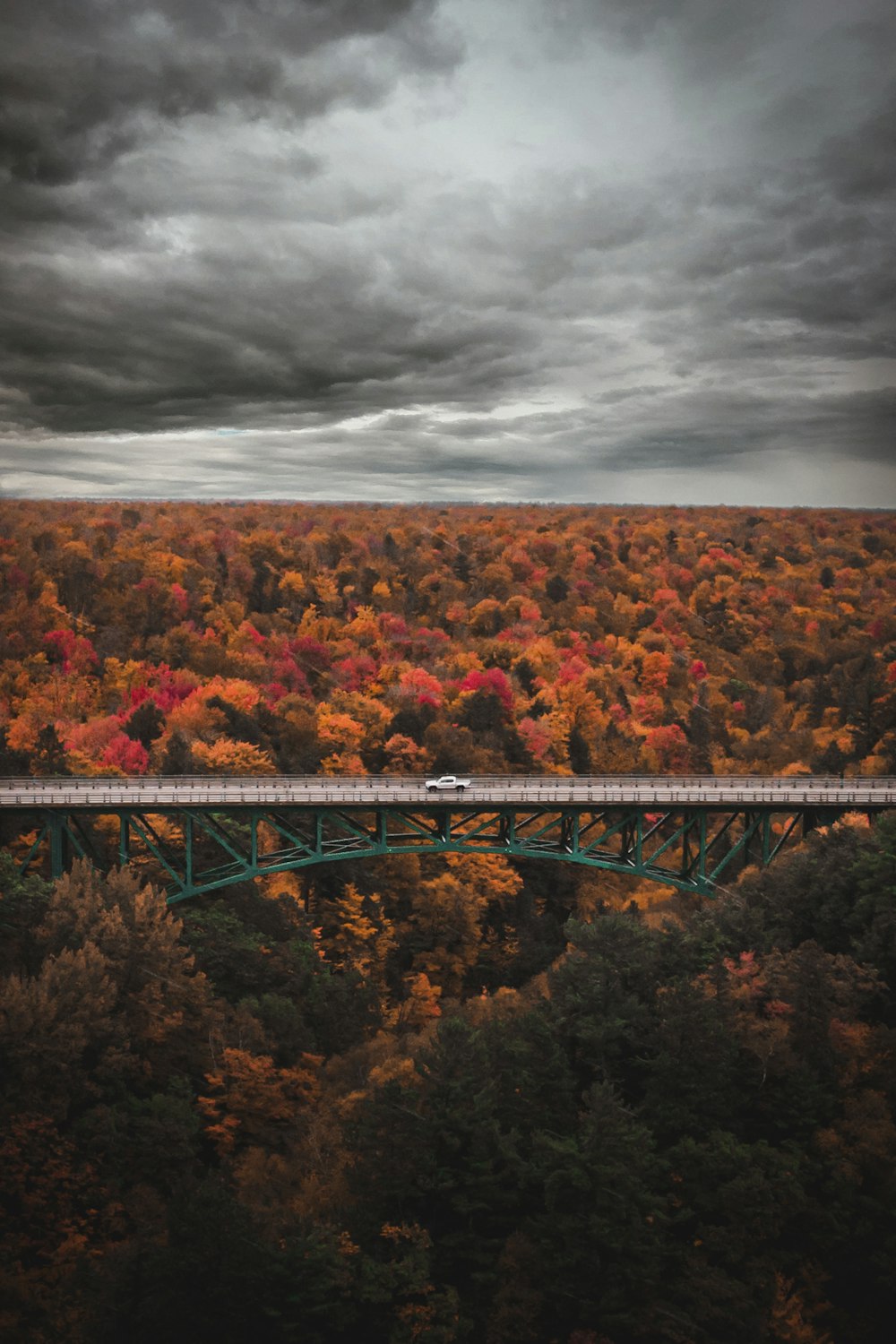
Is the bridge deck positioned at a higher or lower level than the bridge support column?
higher

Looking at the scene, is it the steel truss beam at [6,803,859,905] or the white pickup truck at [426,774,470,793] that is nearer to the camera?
the steel truss beam at [6,803,859,905]

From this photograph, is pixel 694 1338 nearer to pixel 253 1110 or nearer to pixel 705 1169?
pixel 705 1169

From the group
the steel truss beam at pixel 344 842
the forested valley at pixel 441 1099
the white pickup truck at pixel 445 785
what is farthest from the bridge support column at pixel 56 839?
the white pickup truck at pixel 445 785

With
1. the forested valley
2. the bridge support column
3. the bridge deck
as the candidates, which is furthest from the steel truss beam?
the forested valley

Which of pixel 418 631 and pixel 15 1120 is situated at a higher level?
pixel 418 631

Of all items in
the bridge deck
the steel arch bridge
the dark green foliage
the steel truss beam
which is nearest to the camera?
the dark green foliage

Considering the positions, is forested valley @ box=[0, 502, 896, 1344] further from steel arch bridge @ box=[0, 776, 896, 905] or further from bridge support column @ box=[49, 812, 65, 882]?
steel arch bridge @ box=[0, 776, 896, 905]

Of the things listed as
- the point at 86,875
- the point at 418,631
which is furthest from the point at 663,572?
the point at 86,875
